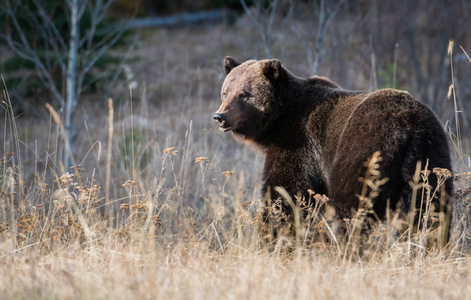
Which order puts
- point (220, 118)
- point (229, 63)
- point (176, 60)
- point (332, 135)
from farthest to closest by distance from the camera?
point (176, 60), point (229, 63), point (220, 118), point (332, 135)

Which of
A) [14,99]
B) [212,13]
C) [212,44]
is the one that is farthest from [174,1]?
[14,99]

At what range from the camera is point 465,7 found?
11.5 meters

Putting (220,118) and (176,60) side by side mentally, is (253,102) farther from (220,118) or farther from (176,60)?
(176,60)

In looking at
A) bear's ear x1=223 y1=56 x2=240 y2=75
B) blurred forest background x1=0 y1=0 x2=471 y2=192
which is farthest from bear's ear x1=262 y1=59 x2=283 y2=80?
blurred forest background x1=0 y1=0 x2=471 y2=192

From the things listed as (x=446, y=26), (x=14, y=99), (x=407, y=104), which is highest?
(x=446, y=26)

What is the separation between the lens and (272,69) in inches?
193

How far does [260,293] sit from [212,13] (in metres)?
21.0

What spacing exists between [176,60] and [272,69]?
1430 centimetres

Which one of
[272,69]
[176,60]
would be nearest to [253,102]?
[272,69]

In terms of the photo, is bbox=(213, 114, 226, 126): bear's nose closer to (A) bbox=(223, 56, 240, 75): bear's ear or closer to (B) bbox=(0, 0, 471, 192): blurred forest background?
(A) bbox=(223, 56, 240, 75): bear's ear

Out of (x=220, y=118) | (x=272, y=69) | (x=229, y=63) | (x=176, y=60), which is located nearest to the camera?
(x=220, y=118)

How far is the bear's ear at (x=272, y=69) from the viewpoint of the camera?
15.9 feet

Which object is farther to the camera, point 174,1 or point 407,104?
point 174,1

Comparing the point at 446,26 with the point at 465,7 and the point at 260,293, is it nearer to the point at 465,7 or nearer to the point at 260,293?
the point at 465,7
